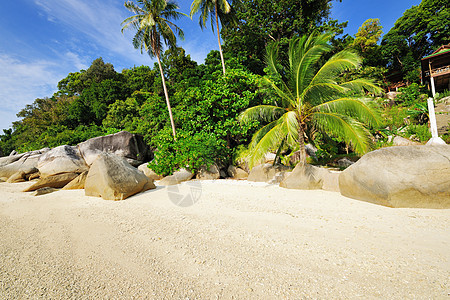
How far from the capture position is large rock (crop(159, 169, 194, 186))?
9.58 meters

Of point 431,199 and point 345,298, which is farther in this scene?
point 431,199

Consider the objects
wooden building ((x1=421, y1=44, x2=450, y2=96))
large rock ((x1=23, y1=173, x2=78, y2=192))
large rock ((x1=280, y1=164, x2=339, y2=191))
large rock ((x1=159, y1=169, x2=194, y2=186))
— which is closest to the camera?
large rock ((x1=280, y1=164, x2=339, y2=191))

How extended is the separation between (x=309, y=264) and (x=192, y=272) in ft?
5.05

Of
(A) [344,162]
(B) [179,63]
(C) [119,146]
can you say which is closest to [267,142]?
(A) [344,162]

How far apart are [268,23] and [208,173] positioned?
14.1m

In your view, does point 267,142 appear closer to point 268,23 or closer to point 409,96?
point 268,23

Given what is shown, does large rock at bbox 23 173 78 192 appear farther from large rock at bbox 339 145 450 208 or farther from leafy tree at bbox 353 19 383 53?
leafy tree at bbox 353 19 383 53

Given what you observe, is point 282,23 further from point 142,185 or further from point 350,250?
point 350,250

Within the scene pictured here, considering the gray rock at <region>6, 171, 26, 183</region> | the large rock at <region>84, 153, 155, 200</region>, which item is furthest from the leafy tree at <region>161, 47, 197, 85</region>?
the large rock at <region>84, 153, 155, 200</region>

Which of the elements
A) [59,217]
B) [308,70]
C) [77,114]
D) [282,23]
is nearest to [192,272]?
[59,217]

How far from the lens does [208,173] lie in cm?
1138

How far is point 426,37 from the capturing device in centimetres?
2583

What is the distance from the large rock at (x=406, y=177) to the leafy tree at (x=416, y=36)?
93.1 feet

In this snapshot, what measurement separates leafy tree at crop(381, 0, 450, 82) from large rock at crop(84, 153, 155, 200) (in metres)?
33.5
